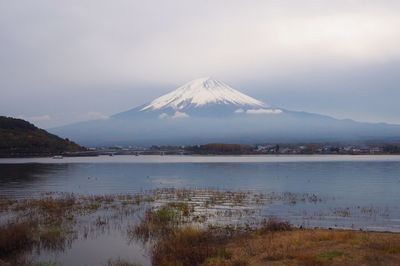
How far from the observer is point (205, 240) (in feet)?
48.7

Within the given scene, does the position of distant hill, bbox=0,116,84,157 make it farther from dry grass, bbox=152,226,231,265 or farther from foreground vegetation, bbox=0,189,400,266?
dry grass, bbox=152,226,231,265

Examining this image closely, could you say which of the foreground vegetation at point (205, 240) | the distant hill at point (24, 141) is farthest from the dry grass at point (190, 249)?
the distant hill at point (24, 141)

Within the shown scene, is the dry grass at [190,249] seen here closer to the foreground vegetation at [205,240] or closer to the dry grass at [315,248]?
the foreground vegetation at [205,240]

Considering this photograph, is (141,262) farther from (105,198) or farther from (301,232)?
(105,198)

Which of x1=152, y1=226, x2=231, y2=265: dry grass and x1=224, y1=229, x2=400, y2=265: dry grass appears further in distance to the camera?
x1=152, y1=226, x2=231, y2=265: dry grass

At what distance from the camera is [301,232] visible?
51.8 feet

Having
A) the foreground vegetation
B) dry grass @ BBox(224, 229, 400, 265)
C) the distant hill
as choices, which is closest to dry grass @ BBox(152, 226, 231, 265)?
the foreground vegetation

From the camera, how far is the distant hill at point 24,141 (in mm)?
97875

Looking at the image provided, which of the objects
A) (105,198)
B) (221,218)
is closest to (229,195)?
(105,198)

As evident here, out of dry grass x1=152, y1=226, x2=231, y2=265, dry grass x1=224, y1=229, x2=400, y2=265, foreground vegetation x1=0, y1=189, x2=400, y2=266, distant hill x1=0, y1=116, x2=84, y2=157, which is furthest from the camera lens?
distant hill x1=0, y1=116, x2=84, y2=157

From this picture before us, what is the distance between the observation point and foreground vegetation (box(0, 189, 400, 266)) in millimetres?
12133

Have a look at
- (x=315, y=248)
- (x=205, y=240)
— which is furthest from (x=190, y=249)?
(x=315, y=248)

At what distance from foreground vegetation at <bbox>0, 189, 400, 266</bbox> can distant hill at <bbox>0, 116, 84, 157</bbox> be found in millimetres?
80410

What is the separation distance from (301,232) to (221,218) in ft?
15.8
